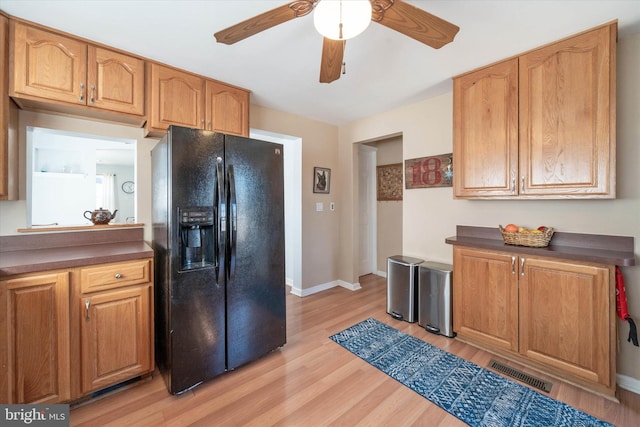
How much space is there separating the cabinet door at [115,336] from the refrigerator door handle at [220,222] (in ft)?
1.59

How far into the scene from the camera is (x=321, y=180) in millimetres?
3701

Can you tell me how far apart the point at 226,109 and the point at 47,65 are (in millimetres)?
1162

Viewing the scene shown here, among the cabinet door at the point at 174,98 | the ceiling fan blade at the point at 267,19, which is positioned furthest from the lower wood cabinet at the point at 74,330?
the ceiling fan blade at the point at 267,19

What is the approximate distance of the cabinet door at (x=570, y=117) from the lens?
1.64m

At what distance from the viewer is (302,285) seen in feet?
11.6

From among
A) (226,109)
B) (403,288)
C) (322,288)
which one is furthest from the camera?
(322,288)

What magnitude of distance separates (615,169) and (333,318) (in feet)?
8.38

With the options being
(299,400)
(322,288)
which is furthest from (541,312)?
(322,288)

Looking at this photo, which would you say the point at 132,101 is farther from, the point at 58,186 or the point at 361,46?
the point at 58,186

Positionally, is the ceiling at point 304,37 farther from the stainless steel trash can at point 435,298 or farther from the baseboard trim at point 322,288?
the baseboard trim at point 322,288

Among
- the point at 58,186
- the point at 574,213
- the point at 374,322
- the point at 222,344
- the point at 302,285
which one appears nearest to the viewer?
the point at 222,344

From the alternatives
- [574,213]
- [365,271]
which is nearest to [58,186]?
[365,271]

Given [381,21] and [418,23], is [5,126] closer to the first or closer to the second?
[381,21]

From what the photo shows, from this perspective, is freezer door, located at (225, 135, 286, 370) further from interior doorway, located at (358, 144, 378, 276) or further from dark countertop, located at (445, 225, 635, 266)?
interior doorway, located at (358, 144, 378, 276)
